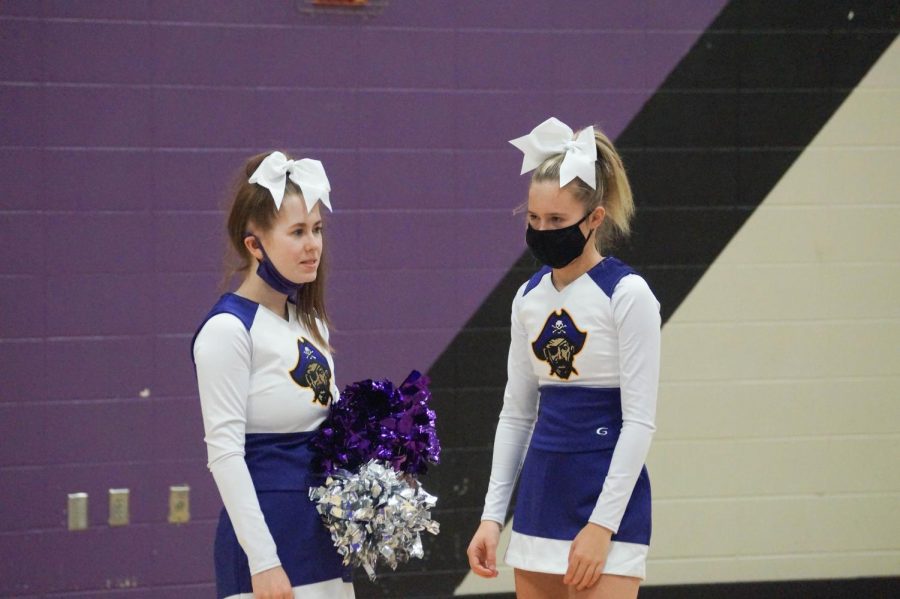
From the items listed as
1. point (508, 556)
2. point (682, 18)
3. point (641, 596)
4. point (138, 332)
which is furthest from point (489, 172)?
point (508, 556)

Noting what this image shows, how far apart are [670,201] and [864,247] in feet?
2.67

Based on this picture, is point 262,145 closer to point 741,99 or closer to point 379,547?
point 741,99

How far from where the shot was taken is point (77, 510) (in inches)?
158

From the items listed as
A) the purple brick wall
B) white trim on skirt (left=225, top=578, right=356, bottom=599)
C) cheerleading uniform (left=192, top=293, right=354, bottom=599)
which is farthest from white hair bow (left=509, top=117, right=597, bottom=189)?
the purple brick wall

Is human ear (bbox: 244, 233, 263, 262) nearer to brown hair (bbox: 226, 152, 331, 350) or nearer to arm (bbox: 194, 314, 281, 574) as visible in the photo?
brown hair (bbox: 226, 152, 331, 350)

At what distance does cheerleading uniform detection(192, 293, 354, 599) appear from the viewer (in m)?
2.22

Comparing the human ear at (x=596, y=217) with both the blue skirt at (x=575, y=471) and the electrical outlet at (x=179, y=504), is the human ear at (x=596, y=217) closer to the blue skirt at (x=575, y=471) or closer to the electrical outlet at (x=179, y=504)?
the blue skirt at (x=575, y=471)

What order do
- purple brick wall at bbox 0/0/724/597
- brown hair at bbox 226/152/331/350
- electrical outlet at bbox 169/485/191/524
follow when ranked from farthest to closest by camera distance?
1. electrical outlet at bbox 169/485/191/524
2. purple brick wall at bbox 0/0/724/597
3. brown hair at bbox 226/152/331/350

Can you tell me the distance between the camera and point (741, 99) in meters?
4.37

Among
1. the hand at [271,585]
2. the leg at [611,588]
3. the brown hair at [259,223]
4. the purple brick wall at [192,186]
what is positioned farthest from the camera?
the purple brick wall at [192,186]

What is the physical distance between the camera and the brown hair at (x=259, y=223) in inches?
94.6

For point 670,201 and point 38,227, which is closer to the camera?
point 38,227

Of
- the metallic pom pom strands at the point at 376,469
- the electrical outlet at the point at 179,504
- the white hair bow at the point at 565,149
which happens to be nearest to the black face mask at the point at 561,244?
the white hair bow at the point at 565,149

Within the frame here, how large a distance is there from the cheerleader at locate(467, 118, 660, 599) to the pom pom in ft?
0.84
